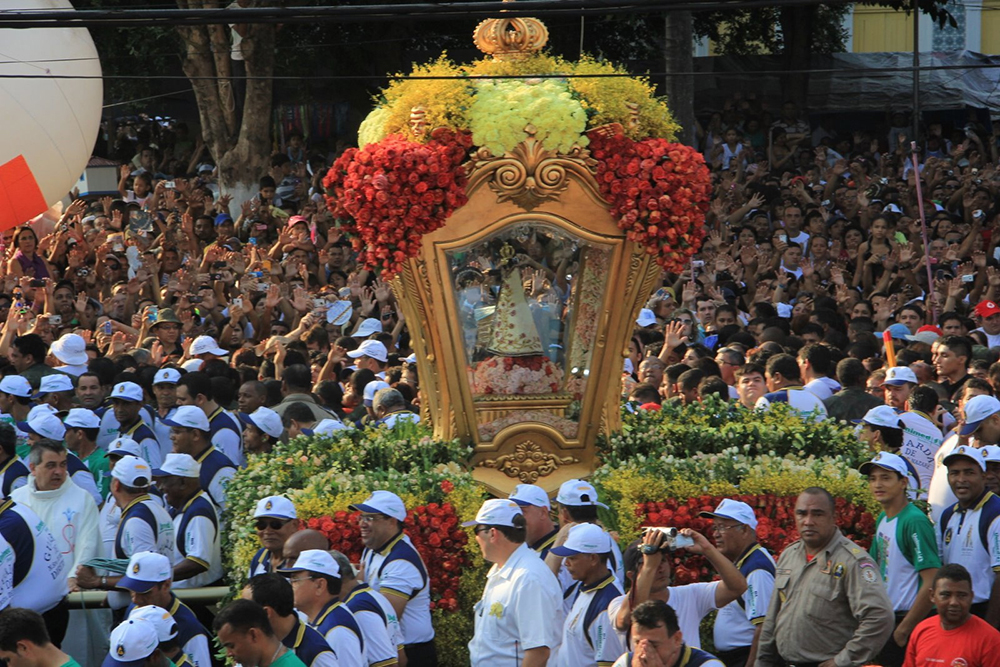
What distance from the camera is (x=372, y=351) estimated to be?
13906 millimetres

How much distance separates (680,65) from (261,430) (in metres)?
10.2

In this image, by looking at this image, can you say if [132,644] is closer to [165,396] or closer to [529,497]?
[529,497]

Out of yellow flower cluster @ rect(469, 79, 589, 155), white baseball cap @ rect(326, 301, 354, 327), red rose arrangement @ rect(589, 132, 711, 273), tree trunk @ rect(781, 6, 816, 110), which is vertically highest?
tree trunk @ rect(781, 6, 816, 110)

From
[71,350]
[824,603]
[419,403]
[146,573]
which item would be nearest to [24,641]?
[146,573]

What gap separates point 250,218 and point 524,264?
30.2ft

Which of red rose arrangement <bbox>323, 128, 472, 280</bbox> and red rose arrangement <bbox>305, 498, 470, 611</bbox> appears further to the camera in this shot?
red rose arrangement <bbox>323, 128, 472, 280</bbox>

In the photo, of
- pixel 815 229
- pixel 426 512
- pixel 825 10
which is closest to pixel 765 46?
pixel 825 10

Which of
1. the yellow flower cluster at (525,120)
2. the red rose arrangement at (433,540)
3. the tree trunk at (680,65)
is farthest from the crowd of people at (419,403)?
the tree trunk at (680,65)

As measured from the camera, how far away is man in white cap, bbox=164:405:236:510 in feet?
34.8

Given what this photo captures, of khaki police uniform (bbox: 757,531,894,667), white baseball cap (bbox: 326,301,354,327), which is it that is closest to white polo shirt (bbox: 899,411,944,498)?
khaki police uniform (bbox: 757,531,894,667)

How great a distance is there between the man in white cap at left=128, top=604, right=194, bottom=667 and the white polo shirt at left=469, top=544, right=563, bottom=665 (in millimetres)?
1533

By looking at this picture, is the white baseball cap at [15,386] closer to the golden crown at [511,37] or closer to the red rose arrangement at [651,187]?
the golden crown at [511,37]

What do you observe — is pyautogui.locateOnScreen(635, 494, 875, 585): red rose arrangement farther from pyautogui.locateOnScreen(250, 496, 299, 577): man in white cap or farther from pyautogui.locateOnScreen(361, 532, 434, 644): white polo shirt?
pyautogui.locateOnScreen(250, 496, 299, 577): man in white cap

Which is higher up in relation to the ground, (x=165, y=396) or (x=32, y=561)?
(x=165, y=396)
